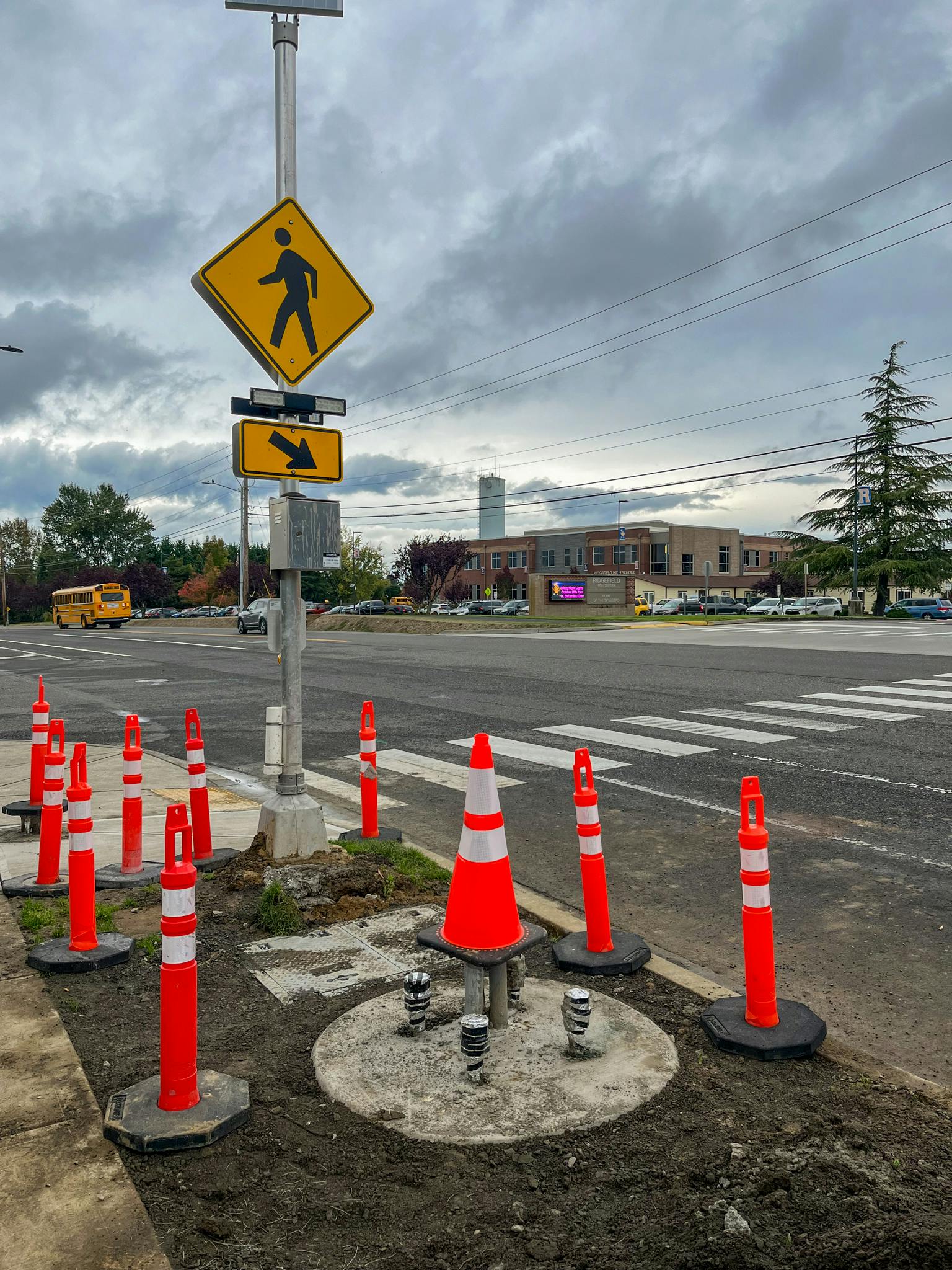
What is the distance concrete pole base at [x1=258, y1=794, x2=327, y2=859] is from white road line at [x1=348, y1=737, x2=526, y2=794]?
2824mm

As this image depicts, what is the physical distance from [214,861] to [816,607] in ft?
203

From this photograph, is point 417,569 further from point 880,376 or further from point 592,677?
point 592,677

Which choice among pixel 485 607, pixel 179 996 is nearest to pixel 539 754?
pixel 179 996

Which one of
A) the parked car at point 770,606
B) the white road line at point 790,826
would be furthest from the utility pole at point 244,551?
the white road line at point 790,826

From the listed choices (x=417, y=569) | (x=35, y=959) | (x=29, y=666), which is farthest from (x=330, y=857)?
(x=417, y=569)

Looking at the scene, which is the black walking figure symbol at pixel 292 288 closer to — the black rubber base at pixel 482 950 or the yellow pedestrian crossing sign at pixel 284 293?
the yellow pedestrian crossing sign at pixel 284 293

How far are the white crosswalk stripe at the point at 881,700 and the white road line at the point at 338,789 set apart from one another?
707 centimetres

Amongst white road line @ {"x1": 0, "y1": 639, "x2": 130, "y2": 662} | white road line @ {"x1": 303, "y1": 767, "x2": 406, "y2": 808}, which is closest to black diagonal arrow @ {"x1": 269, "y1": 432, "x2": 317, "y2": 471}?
white road line @ {"x1": 303, "y1": 767, "x2": 406, "y2": 808}

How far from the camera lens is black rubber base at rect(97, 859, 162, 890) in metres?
5.80

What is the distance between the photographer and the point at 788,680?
54.4ft

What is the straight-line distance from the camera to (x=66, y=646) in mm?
36281

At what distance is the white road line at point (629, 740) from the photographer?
33.6 ft

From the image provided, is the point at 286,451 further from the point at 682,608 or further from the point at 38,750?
the point at 682,608

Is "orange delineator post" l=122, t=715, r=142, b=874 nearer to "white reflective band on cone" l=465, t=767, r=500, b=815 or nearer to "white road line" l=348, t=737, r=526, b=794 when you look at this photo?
"white reflective band on cone" l=465, t=767, r=500, b=815
